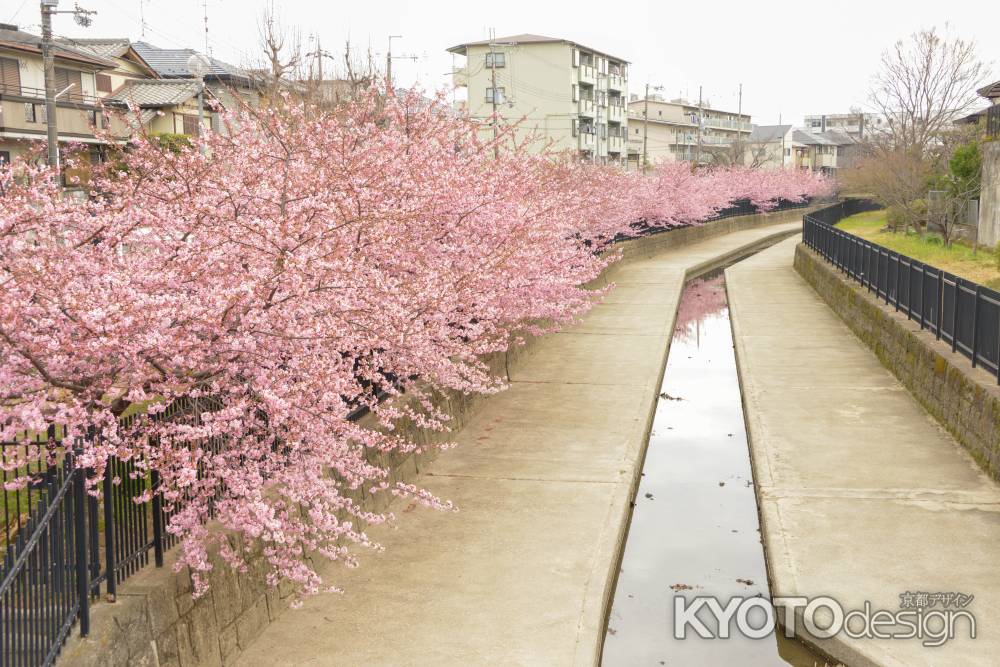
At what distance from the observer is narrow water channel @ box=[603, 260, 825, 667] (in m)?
8.05

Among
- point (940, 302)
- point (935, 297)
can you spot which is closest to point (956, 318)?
point (940, 302)

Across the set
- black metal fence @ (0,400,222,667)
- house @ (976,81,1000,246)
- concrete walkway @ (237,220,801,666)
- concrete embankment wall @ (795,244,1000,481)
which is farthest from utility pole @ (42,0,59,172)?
house @ (976,81,1000,246)

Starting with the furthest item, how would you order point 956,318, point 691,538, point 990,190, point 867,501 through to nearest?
point 990,190 → point 956,318 → point 691,538 → point 867,501

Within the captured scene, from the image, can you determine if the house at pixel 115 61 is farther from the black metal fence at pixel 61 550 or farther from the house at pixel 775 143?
the house at pixel 775 143

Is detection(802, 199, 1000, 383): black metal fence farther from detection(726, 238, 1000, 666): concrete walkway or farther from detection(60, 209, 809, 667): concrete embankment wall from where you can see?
detection(60, 209, 809, 667): concrete embankment wall

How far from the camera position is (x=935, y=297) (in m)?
15.8

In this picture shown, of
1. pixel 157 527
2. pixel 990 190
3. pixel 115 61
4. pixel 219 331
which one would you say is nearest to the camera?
pixel 219 331

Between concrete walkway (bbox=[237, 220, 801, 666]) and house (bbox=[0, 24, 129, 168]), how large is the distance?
→ 30.5m

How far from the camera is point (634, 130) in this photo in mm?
117188

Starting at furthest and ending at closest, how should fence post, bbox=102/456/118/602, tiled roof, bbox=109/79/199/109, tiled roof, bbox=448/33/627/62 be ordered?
tiled roof, bbox=448/33/627/62 → tiled roof, bbox=109/79/199/109 → fence post, bbox=102/456/118/602

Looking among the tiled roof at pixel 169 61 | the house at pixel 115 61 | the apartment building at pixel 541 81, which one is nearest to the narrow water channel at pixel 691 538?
the house at pixel 115 61

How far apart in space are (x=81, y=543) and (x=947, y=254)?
110 ft

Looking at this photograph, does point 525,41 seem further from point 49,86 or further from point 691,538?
point 691,538

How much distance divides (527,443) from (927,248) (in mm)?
28590
